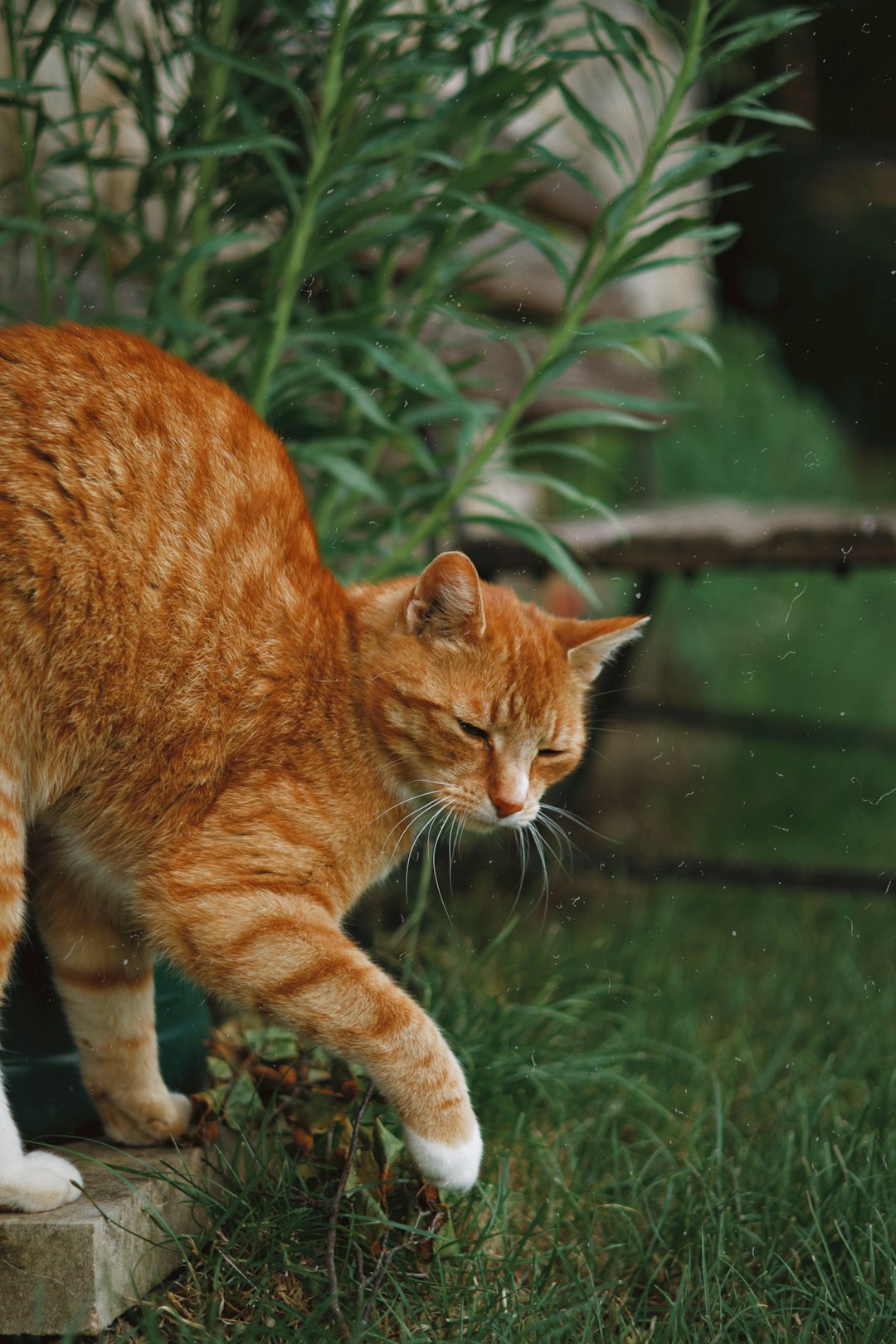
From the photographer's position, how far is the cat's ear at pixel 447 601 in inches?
55.9

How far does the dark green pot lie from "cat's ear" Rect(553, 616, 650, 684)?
2.17 feet

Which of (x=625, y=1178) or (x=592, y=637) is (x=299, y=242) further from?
(x=625, y=1178)

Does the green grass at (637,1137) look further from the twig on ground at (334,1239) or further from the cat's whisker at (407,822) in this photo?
the cat's whisker at (407,822)

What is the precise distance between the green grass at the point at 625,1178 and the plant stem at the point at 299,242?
954mm

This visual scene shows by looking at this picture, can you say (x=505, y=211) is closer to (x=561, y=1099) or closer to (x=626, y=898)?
(x=561, y=1099)

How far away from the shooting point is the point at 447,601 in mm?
1452

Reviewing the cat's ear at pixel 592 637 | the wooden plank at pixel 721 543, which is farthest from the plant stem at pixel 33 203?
the wooden plank at pixel 721 543

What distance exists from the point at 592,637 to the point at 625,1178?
0.77 metres

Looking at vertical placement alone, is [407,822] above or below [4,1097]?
Answer: above

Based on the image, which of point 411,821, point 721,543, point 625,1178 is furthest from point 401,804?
point 721,543

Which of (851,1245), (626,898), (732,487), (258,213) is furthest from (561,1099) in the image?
(732,487)

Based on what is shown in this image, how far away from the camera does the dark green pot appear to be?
148cm

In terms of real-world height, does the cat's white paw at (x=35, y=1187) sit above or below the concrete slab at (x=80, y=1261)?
above

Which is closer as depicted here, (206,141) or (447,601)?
(447,601)
